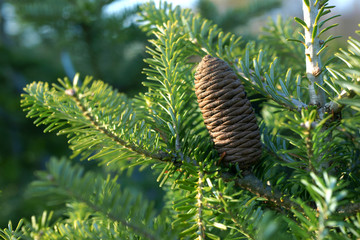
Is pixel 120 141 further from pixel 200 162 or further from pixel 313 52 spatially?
pixel 313 52

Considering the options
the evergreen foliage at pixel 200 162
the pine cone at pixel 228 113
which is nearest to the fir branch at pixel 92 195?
the evergreen foliage at pixel 200 162

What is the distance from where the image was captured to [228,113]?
0.98 feet

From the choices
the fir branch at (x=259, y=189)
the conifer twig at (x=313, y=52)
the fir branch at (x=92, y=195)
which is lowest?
the fir branch at (x=92, y=195)

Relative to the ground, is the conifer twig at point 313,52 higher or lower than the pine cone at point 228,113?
higher

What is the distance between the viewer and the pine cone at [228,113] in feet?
0.98

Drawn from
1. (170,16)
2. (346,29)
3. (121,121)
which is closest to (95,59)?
(170,16)

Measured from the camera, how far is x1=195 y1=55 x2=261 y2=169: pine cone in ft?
0.98

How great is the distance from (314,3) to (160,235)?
251 millimetres

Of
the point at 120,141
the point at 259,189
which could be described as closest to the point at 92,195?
the point at 120,141

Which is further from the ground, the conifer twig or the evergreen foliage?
the conifer twig

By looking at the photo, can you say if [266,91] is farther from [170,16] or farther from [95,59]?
[95,59]

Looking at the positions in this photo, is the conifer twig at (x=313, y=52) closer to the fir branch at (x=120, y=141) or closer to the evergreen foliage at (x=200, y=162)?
the evergreen foliage at (x=200, y=162)

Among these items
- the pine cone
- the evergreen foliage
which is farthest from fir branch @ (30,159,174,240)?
the pine cone

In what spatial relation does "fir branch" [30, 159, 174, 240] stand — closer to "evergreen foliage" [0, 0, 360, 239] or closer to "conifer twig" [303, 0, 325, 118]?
"evergreen foliage" [0, 0, 360, 239]
